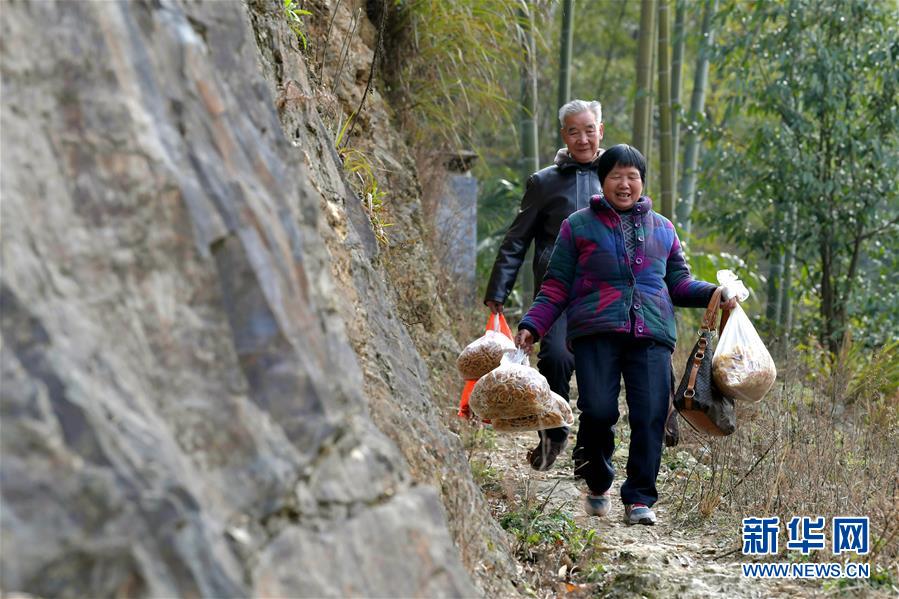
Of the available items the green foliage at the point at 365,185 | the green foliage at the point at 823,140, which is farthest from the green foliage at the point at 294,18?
the green foliage at the point at 823,140

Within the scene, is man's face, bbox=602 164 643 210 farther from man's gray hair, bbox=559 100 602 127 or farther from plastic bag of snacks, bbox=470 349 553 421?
plastic bag of snacks, bbox=470 349 553 421

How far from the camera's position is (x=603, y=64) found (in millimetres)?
19188

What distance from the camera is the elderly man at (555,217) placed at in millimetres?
4980

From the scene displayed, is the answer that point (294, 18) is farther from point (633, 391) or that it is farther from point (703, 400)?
point (703, 400)

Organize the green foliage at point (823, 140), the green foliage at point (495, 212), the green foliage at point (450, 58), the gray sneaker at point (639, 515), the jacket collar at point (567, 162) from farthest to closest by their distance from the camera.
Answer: the green foliage at point (495, 212)
the green foliage at point (823, 140)
the green foliage at point (450, 58)
the jacket collar at point (567, 162)
the gray sneaker at point (639, 515)

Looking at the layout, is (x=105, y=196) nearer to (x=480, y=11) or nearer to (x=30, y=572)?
(x=30, y=572)

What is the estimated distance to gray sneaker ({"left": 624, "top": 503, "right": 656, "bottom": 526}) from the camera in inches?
172

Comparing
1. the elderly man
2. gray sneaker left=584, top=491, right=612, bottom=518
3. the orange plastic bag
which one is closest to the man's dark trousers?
the elderly man

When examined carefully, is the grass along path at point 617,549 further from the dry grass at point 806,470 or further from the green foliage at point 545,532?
the dry grass at point 806,470

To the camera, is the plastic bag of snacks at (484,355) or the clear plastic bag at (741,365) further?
the plastic bag of snacks at (484,355)

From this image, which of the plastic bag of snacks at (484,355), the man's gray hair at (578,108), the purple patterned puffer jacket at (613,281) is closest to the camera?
the purple patterned puffer jacket at (613,281)

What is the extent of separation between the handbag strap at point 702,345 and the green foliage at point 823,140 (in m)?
5.23

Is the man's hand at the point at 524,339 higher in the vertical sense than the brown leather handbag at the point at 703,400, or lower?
higher

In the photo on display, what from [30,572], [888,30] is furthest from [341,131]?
[888,30]
